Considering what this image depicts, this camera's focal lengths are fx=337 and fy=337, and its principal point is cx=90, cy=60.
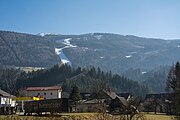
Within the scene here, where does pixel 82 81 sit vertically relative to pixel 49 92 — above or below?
above

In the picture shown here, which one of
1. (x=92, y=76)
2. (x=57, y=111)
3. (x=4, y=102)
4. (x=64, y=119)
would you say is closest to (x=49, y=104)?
(x=57, y=111)

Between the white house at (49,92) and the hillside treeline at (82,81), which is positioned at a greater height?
the hillside treeline at (82,81)

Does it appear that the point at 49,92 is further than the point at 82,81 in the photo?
No

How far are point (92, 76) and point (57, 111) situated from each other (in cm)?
13322

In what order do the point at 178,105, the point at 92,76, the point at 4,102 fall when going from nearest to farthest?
the point at 178,105 → the point at 4,102 → the point at 92,76

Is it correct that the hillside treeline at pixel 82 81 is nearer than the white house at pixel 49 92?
No

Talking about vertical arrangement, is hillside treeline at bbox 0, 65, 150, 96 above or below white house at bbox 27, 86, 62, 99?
above

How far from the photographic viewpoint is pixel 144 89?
190 metres

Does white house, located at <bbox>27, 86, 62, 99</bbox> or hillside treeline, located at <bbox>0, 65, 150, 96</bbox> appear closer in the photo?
white house, located at <bbox>27, 86, 62, 99</bbox>

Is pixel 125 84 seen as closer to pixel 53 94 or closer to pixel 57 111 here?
pixel 53 94

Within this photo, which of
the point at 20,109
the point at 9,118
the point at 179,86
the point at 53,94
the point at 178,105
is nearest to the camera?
the point at 9,118

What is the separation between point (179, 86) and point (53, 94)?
77109 millimetres

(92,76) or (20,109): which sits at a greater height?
(92,76)

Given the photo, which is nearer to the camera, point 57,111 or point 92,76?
point 57,111
